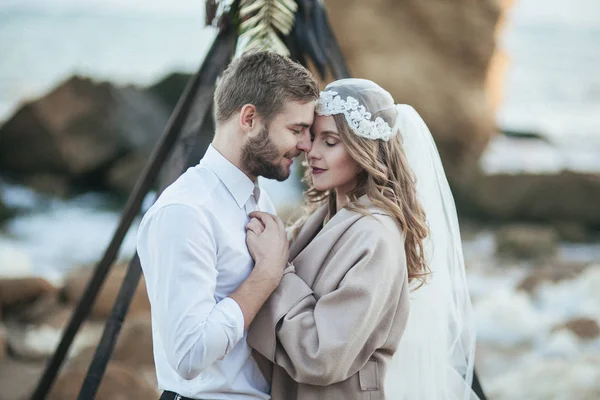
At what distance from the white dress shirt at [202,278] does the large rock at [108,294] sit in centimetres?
543

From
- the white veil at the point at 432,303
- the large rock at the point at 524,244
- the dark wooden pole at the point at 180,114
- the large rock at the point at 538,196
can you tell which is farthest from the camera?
the large rock at the point at 538,196

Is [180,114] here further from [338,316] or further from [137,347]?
[137,347]

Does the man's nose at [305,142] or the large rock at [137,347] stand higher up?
the man's nose at [305,142]

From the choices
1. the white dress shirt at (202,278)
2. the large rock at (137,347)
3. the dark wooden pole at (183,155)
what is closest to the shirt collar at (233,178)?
the white dress shirt at (202,278)

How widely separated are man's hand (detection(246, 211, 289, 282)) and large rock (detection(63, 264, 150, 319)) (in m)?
5.43

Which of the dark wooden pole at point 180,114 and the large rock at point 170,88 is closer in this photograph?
the dark wooden pole at point 180,114

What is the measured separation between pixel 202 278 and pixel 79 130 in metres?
10.5

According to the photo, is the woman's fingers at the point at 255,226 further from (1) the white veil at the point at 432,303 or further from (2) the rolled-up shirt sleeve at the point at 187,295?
(1) the white veil at the point at 432,303

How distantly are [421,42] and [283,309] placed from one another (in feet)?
27.8

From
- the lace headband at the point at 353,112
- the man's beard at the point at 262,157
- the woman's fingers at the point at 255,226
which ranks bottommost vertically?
the woman's fingers at the point at 255,226

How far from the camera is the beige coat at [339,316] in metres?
2.05

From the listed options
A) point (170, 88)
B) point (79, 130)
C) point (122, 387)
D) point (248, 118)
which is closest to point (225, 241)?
point (248, 118)

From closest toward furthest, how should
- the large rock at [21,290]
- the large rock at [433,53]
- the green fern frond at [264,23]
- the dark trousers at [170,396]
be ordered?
the dark trousers at [170,396] < the green fern frond at [264,23] < the large rock at [21,290] < the large rock at [433,53]

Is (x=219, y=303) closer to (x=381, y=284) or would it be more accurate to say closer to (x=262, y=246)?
(x=262, y=246)
